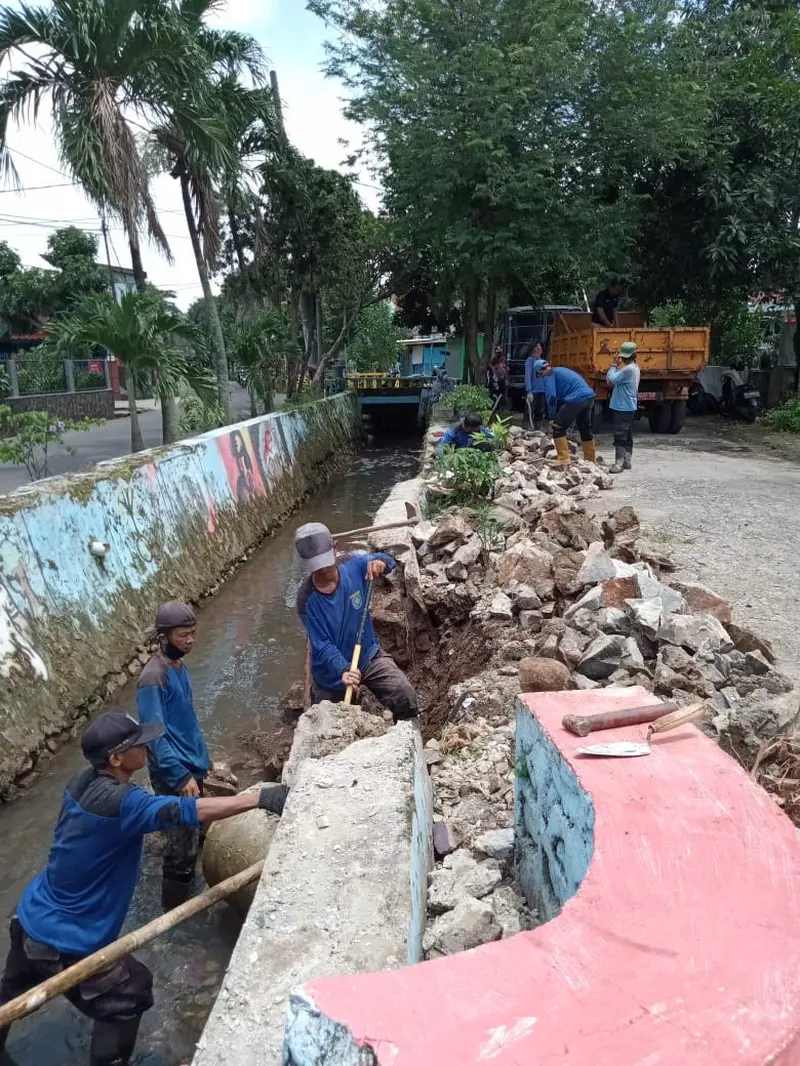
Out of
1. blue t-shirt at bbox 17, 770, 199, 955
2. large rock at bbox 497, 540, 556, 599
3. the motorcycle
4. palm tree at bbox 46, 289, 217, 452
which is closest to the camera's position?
blue t-shirt at bbox 17, 770, 199, 955

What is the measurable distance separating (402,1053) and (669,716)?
58.4 inches

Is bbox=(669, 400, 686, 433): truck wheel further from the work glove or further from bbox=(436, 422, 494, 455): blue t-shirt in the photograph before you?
the work glove

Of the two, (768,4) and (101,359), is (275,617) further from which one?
(101,359)

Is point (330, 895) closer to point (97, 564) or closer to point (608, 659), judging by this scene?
point (608, 659)

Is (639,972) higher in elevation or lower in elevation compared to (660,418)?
lower

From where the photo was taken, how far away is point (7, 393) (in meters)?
22.1

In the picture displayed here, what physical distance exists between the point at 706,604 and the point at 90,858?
3709 mm

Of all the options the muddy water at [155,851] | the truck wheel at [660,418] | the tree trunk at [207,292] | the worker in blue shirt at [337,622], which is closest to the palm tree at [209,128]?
the tree trunk at [207,292]

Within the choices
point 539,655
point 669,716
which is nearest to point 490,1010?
point 669,716

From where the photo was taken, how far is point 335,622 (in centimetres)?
484

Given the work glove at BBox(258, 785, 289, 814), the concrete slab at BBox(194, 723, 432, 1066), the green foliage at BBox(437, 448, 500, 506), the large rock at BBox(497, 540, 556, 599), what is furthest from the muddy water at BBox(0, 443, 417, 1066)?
the green foliage at BBox(437, 448, 500, 506)

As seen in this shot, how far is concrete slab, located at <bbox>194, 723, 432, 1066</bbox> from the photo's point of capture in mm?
2107

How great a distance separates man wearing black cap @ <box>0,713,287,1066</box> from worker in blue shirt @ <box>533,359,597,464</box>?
844 cm

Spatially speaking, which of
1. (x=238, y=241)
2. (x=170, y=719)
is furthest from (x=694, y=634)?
(x=238, y=241)
